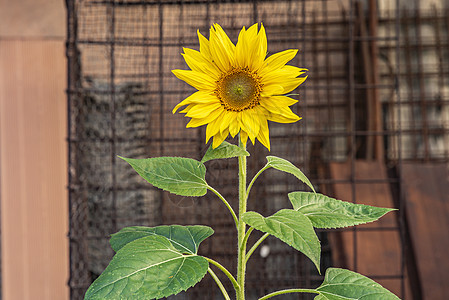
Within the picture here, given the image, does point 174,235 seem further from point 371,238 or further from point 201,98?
point 371,238

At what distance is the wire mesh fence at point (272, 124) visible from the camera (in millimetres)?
1804

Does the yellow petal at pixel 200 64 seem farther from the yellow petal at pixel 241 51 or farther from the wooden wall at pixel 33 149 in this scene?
the wooden wall at pixel 33 149

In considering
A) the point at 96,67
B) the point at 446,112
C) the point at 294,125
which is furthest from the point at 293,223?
the point at 446,112

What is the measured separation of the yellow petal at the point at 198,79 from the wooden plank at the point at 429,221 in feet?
5.41

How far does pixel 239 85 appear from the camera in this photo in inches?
18.2

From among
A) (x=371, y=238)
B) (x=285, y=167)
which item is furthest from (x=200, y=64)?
(x=371, y=238)

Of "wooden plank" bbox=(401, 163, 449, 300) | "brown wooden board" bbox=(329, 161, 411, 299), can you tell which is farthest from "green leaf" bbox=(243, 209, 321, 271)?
"wooden plank" bbox=(401, 163, 449, 300)

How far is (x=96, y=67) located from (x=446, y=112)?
5.32ft

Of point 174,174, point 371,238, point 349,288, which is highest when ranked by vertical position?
point 174,174

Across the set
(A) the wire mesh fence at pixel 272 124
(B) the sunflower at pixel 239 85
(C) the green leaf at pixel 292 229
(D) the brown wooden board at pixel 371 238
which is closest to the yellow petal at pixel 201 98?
(B) the sunflower at pixel 239 85

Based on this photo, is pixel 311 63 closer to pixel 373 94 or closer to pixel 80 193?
pixel 373 94

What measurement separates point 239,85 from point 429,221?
5.65ft

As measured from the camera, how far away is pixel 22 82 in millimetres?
2197

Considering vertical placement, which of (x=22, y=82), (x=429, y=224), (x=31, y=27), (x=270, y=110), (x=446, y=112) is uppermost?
(x=31, y=27)
